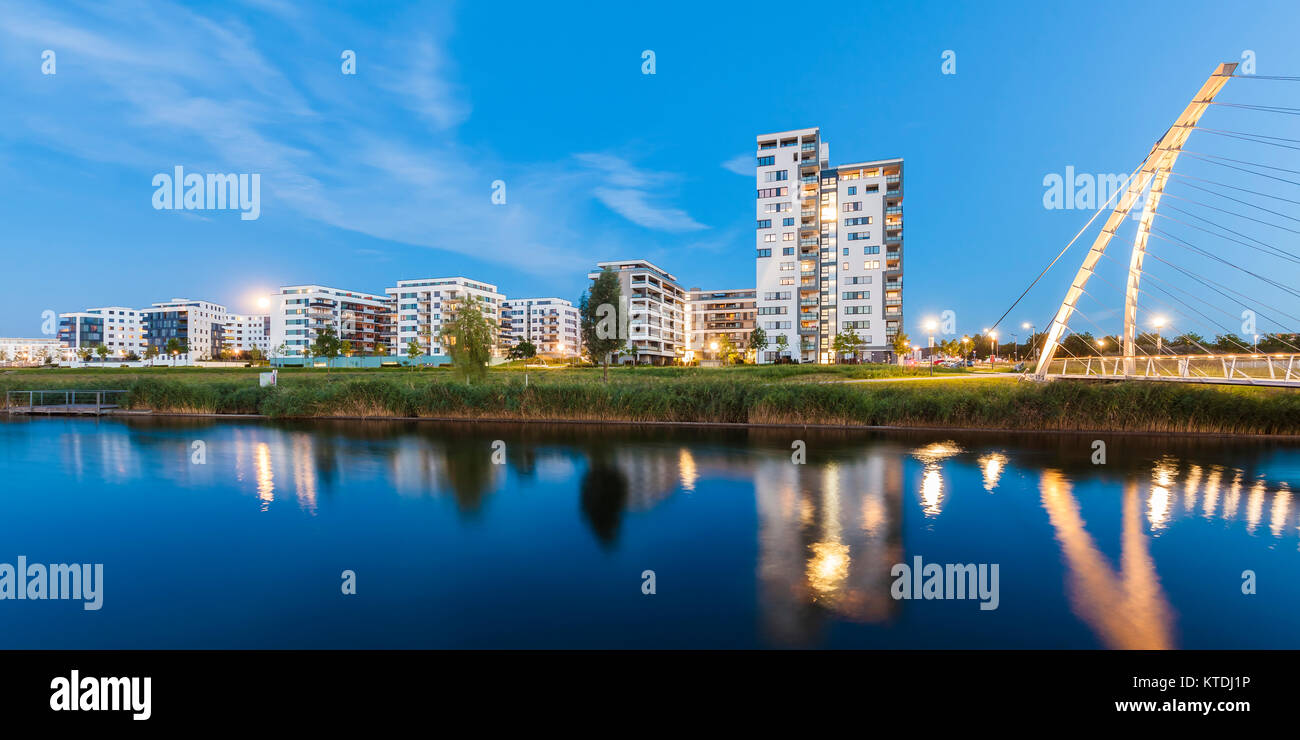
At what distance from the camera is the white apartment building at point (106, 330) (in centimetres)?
16375

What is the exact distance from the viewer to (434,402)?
28.3 metres

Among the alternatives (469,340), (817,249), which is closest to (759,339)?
(817,249)

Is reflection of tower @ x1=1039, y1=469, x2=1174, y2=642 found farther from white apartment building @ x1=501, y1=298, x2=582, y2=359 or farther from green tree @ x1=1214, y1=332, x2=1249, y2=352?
white apartment building @ x1=501, y1=298, x2=582, y2=359

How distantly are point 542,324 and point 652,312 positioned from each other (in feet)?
215

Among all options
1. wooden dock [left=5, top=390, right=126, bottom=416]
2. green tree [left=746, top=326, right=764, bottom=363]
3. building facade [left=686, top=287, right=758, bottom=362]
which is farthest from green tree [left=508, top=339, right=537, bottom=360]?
wooden dock [left=5, top=390, right=126, bottom=416]

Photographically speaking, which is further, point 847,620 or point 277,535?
point 277,535

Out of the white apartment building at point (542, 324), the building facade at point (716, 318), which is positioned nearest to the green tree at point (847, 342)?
the building facade at point (716, 318)

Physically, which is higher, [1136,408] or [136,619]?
[1136,408]

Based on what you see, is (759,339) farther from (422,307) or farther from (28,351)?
(28,351)

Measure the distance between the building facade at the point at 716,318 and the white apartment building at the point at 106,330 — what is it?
157 metres
